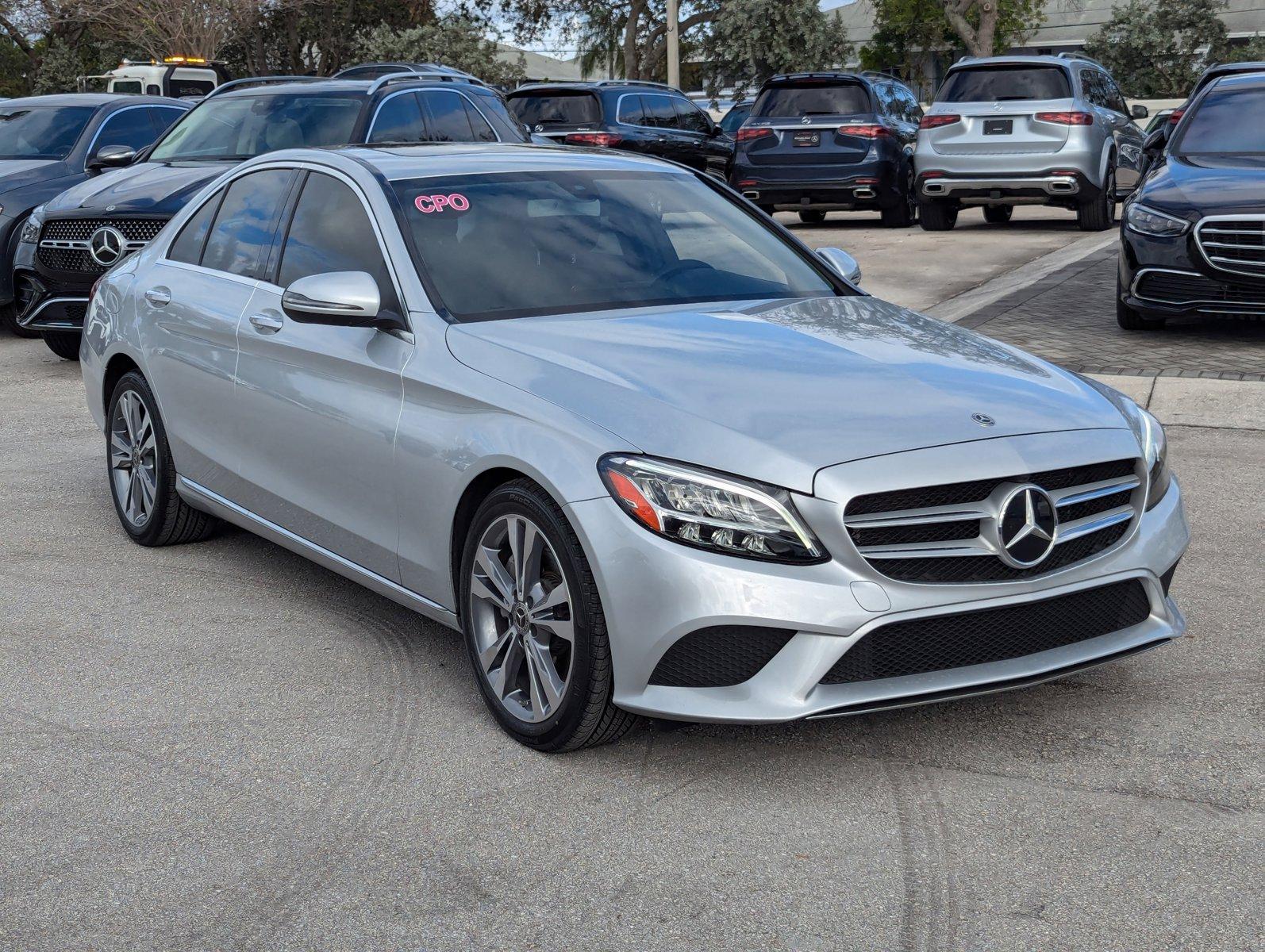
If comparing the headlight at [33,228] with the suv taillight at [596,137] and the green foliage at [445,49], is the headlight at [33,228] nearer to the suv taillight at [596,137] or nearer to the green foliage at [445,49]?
the suv taillight at [596,137]

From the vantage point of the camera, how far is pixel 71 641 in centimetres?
514

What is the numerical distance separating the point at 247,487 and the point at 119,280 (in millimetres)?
1609

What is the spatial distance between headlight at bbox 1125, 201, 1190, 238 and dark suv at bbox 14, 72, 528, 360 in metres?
4.52

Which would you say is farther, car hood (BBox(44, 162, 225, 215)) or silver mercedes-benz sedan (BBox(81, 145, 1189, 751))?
car hood (BBox(44, 162, 225, 215))

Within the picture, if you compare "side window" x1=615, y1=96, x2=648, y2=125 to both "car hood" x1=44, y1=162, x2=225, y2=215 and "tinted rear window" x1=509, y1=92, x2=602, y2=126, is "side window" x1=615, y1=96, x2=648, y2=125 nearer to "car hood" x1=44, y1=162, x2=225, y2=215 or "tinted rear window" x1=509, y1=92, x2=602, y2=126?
"tinted rear window" x1=509, y1=92, x2=602, y2=126

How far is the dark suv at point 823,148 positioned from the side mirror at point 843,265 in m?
12.8

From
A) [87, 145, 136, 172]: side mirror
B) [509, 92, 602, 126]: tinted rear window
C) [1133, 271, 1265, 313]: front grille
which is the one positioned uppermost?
[87, 145, 136, 172]: side mirror

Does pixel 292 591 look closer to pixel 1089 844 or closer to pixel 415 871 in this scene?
pixel 415 871

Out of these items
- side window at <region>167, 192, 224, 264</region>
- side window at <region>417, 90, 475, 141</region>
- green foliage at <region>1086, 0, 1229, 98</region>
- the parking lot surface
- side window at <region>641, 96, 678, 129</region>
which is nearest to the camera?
the parking lot surface

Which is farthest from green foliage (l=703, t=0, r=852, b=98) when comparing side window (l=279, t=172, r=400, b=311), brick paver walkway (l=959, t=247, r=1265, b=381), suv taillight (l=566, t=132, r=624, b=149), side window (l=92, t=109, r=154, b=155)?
side window (l=279, t=172, r=400, b=311)

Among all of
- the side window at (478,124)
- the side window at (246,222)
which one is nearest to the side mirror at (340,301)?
the side window at (246,222)

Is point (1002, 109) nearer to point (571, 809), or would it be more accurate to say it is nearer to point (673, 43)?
point (571, 809)

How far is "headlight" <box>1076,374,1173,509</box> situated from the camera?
4195mm

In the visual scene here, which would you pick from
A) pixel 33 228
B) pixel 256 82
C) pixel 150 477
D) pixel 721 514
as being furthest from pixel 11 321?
pixel 721 514
